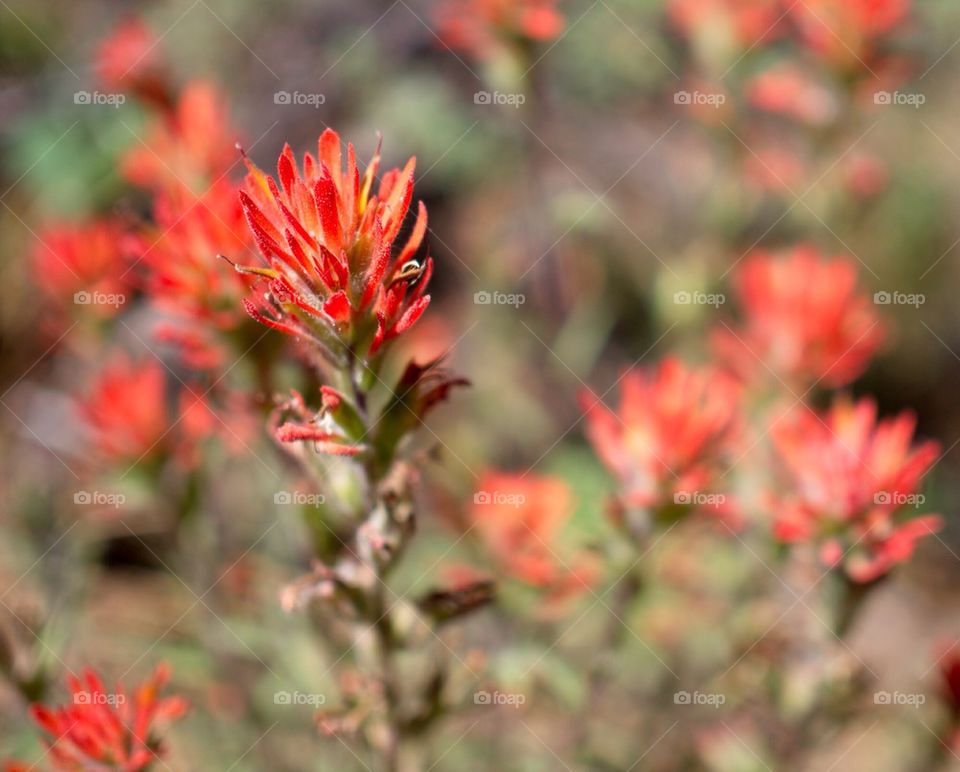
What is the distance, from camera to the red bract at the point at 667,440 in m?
1.80

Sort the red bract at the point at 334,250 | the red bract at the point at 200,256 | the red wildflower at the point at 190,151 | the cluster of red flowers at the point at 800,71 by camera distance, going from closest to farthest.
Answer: the red bract at the point at 334,250 < the red bract at the point at 200,256 < the red wildflower at the point at 190,151 < the cluster of red flowers at the point at 800,71

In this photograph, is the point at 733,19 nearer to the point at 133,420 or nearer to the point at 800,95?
the point at 800,95

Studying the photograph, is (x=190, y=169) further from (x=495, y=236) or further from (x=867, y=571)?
(x=495, y=236)

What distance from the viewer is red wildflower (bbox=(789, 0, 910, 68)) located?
245 centimetres

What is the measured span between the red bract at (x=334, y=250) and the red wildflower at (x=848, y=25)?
1.82 meters

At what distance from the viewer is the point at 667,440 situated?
180 centimetres

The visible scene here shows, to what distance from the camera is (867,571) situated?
5.46 ft

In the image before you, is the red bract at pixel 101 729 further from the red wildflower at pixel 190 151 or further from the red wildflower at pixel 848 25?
the red wildflower at pixel 848 25

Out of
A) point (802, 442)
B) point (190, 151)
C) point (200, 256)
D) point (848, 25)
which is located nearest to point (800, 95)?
point (848, 25)

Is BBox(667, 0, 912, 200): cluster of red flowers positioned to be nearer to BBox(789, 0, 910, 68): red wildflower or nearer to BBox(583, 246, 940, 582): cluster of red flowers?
BBox(789, 0, 910, 68): red wildflower

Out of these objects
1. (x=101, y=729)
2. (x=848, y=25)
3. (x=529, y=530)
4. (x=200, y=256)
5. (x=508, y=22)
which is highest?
(x=508, y=22)

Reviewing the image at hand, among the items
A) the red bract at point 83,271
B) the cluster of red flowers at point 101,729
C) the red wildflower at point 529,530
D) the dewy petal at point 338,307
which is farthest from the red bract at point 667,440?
the red bract at point 83,271

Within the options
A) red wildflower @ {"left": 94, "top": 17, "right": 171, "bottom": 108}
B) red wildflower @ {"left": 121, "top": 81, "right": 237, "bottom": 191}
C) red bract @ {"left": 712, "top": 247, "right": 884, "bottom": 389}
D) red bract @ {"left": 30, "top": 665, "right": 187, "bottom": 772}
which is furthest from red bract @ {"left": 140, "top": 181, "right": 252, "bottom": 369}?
red bract @ {"left": 712, "top": 247, "right": 884, "bottom": 389}

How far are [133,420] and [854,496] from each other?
1538 millimetres
